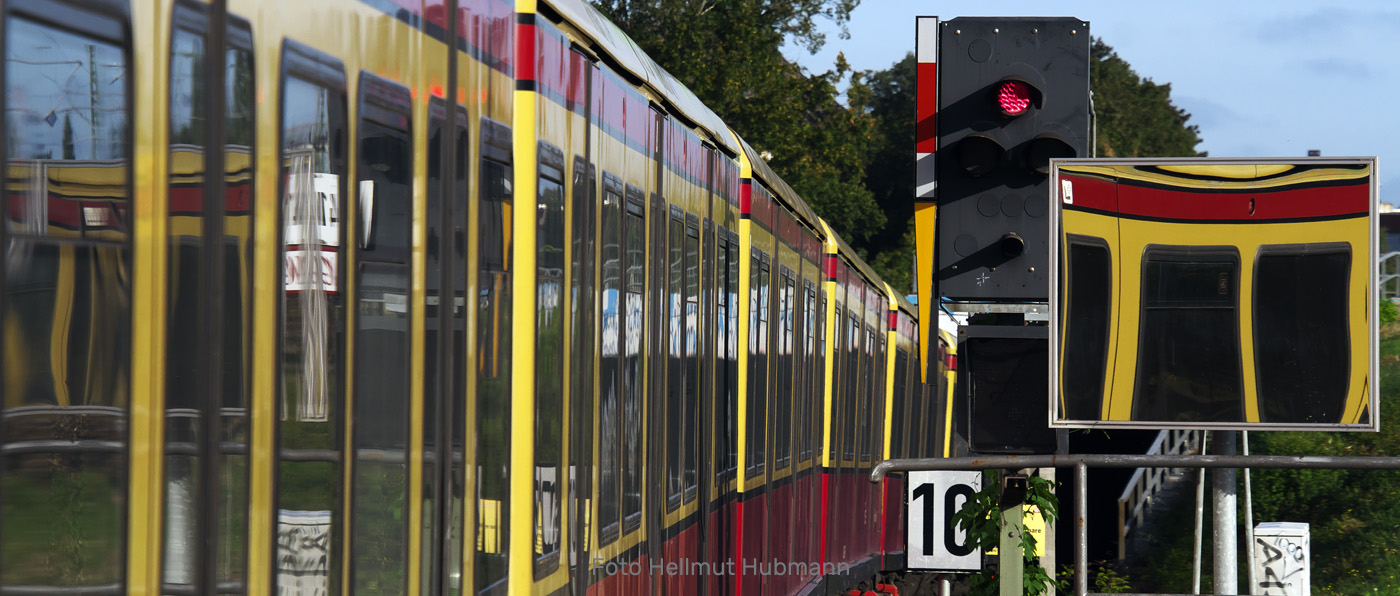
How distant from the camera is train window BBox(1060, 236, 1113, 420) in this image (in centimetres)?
574

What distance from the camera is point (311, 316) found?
3004mm

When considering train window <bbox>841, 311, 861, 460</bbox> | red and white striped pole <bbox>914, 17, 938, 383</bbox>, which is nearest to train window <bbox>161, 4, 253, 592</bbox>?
red and white striped pole <bbox>914, 17, 938, 383</bbox>

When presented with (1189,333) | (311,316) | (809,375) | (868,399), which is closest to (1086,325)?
(1189,333)

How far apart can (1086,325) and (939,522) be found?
1055mm

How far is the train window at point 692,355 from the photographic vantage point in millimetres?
6777

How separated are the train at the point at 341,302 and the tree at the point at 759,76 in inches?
1430

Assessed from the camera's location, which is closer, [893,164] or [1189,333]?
[1189,333]

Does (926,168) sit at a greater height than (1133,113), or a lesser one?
lesser

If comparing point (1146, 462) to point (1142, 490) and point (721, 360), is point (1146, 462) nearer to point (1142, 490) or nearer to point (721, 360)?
point (721, 360)

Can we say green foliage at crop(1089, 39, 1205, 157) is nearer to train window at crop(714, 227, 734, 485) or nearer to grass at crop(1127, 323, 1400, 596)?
Result: grass at crop(1127, 323, 1400, 596)

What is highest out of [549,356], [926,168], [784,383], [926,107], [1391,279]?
[1391,279]

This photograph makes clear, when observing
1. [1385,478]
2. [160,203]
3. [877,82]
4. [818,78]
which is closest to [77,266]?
[160,203]

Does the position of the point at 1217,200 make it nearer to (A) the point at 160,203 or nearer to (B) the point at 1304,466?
(B) the point at 1304,466

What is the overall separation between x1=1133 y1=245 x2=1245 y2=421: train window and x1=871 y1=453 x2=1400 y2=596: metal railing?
0.19 m
